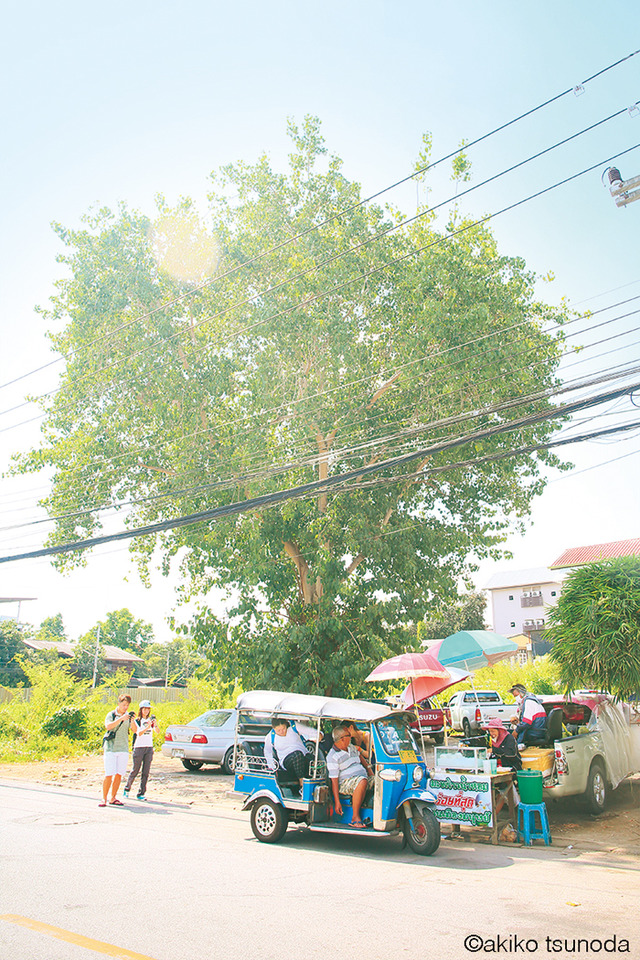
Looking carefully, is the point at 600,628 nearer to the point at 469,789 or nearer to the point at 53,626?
the point at 469,789

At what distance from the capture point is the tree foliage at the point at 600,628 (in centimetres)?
974

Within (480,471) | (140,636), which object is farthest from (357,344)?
(140,636)

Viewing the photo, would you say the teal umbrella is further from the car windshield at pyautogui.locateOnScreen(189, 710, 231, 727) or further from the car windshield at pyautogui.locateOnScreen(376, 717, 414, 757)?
the car windshield at pyautogui.locateOnScreen(189, 710, 231, 727)

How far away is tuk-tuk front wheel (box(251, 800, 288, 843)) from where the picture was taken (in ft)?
30.8

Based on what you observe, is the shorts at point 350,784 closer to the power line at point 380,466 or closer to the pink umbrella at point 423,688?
the power line at point 380,466

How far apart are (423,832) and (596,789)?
3.78m

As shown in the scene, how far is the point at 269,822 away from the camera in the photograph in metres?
9.47

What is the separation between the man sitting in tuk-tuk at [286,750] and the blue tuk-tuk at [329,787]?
91mm

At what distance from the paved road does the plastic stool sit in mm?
412

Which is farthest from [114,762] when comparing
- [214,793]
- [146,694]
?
[146,694]

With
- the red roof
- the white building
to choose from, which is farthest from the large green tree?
the white building

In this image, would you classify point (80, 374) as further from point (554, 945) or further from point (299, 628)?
point (554, 945)

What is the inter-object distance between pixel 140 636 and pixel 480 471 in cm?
9637

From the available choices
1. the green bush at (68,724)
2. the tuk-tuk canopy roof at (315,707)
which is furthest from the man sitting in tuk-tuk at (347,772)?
the green bush at (68,724)
